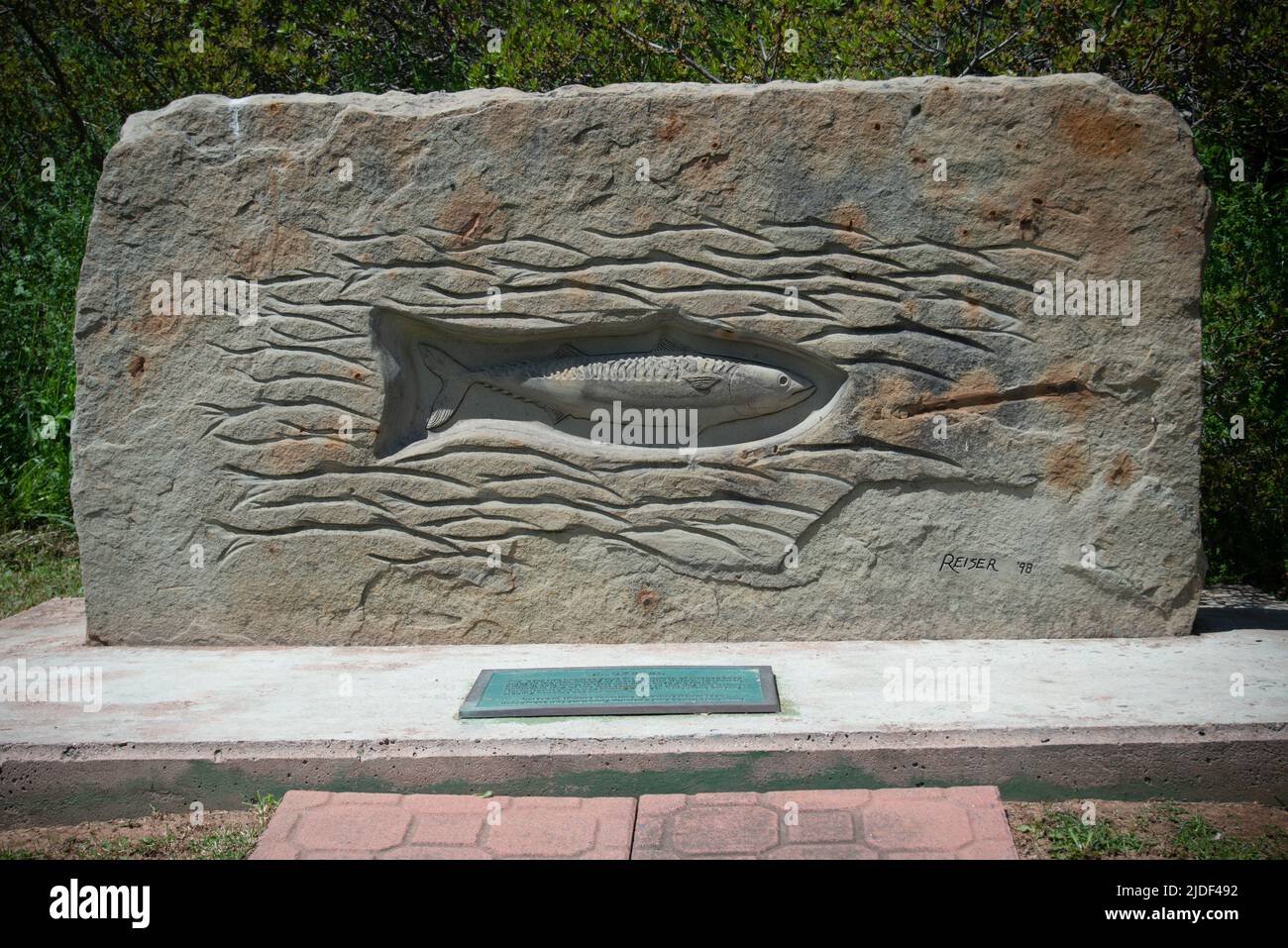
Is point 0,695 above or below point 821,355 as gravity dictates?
below

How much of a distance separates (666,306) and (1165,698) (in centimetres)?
230

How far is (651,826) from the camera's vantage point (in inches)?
137

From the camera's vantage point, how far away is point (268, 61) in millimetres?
7785

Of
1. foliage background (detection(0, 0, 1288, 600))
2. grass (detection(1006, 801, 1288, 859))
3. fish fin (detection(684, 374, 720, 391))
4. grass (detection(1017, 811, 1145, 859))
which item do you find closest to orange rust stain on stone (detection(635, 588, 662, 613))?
fish fin (detection(684, 374, 720, 391))

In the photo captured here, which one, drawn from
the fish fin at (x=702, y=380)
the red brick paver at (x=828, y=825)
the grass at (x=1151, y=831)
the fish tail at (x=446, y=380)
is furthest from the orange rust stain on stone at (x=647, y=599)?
the grass at (x=1151, y=831)

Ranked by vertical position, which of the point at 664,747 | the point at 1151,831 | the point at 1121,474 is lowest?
the point at 1151,831

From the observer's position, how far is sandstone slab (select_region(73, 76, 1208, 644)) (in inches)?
187

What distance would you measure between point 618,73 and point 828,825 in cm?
582

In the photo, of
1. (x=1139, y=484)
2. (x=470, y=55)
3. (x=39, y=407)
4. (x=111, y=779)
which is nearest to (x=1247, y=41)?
(x=1139, y=484)

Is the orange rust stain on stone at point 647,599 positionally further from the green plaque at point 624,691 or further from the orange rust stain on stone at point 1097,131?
the orange rust stain on stone at point 1097,131

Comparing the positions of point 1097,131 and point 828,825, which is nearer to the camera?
point 828,825

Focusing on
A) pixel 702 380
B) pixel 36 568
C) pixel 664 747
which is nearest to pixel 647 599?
pixel 702 380

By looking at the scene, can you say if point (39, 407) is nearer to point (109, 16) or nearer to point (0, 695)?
point (109, 16)

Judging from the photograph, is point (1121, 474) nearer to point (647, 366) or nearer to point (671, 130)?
point (647, 366)
